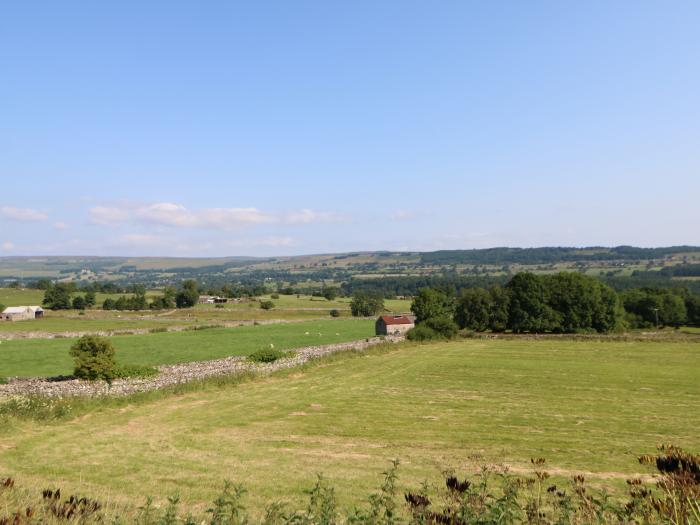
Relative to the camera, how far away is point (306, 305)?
13950 cm

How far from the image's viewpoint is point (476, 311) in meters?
77.4

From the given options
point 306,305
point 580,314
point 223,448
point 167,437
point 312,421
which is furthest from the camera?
point 306,305

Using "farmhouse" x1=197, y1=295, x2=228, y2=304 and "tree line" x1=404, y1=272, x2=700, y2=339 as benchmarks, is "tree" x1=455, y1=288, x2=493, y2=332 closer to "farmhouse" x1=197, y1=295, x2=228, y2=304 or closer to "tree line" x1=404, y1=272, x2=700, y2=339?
"tree line" x1=404, y1=272, x2=700, y2=339

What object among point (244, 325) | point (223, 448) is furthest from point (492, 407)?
point (244, 325)

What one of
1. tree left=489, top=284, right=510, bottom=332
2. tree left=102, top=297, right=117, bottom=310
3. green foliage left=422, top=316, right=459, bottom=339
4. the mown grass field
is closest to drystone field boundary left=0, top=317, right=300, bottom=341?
tree left=102, top=297, right=117, bottom=310

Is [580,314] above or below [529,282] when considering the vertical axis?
below

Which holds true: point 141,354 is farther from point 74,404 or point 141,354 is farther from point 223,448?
point 223,448

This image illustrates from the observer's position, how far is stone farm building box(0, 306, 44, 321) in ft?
322

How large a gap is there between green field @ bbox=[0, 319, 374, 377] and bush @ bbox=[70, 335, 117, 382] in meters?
8.31

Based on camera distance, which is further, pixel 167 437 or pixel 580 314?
pixel 580 314

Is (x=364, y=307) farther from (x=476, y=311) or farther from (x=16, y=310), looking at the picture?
(x=16, y=310)

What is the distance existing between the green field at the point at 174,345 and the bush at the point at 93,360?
8309 mm

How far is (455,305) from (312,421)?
63907 millimetres

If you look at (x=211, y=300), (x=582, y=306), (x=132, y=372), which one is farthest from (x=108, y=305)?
(x=582, y=306)
